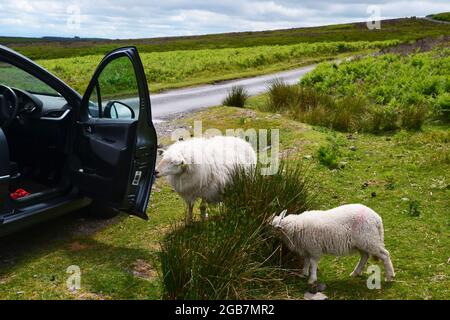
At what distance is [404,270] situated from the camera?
634 cm

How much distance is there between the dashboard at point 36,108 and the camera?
7.43 metres

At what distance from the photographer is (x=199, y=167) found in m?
7.43

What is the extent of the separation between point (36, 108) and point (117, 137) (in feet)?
4.94

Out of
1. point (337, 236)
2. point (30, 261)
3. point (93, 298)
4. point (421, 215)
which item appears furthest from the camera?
point (421, 215)

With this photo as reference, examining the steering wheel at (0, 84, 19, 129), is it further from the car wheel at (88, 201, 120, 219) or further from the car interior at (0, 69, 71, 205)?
the car wheel at (88, 201, 120, 219)

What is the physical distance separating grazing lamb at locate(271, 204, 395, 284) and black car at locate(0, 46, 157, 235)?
2000 mm

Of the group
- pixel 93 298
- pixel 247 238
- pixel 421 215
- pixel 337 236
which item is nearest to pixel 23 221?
pixel 93 298

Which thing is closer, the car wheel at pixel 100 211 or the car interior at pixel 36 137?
the car interior at pixel 36 137

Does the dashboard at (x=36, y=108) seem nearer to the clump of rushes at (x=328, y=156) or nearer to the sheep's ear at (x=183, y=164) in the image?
the sheep's ear at (x=183, y=164)

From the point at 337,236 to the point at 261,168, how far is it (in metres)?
1.59

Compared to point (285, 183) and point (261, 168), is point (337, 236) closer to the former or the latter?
point (285, 183)

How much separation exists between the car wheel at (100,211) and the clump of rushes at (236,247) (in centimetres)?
222

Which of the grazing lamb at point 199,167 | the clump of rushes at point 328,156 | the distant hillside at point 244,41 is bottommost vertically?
the clump of rushes at point 328,156

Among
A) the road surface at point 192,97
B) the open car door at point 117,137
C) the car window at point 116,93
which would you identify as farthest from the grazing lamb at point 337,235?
the road surface at point 192,97
